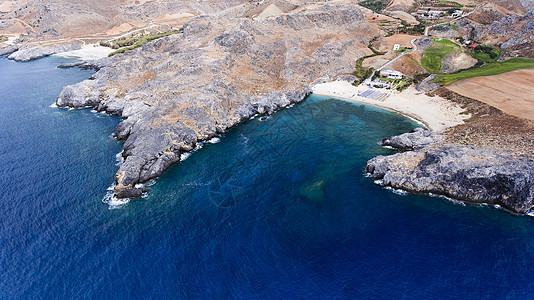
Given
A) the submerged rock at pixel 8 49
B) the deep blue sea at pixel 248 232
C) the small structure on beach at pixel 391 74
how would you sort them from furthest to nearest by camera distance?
the submerged rock at pixel 8 49
the small structure on beach at pixel 391 74
the deep blue sea at pixel 248 232

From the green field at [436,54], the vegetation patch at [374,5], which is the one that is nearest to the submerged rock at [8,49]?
the green field at [436,54]

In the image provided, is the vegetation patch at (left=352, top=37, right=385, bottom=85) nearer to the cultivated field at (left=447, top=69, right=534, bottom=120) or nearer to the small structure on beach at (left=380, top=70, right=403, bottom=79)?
the small structure on beach at (left=380, top=70, right=403, bottom=79)

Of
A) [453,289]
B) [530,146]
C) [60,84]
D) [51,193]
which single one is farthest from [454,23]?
[60,84]

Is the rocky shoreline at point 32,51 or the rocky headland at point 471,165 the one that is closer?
the rocky headland at point 471,165

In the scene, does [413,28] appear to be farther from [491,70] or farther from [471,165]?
[471,165]

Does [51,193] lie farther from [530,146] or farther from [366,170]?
[530,146]

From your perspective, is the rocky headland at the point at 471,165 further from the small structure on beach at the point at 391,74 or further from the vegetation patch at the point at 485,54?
the vegetation patch at the point at 485,54
